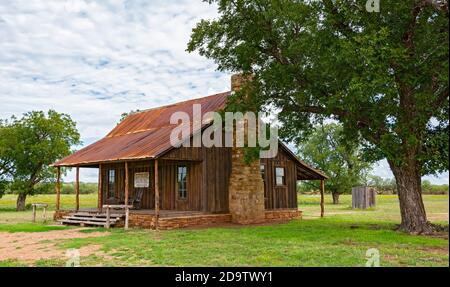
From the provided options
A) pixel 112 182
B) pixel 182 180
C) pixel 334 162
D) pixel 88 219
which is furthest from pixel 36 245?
pixel 334 162

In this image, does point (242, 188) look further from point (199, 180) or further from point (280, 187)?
point (280, 187)

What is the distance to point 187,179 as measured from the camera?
2066 cm

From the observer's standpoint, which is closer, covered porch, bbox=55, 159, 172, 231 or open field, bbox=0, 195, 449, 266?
open field, bbox=0, 195, 449, 266

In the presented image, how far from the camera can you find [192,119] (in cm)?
2223

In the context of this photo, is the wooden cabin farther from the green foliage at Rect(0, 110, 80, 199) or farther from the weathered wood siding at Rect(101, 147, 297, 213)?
the green foliage at Rect(0, 110, 80, 199)

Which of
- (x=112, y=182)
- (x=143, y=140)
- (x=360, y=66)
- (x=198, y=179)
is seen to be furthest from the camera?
A: (x=112, y=182)

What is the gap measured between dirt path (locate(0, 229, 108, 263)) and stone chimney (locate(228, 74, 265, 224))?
6.06 meters

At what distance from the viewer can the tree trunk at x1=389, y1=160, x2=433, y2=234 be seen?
1559 cm

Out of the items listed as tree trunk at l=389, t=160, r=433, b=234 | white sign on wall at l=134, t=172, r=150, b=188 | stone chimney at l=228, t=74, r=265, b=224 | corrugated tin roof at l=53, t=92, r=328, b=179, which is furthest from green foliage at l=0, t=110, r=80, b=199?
tree trunk at l=389, t=160, r=433, b=234

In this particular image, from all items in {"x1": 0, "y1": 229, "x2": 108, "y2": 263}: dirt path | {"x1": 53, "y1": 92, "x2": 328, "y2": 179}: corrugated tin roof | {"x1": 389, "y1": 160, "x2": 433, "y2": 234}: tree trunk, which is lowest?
{"x1": 0, "y1": 229, "x2": 108, "y2": 263}: dirt path

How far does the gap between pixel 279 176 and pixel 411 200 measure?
30.2 feet

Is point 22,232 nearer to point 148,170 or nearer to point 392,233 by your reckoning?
point 148,170

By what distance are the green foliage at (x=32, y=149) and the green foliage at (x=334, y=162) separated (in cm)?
2337
